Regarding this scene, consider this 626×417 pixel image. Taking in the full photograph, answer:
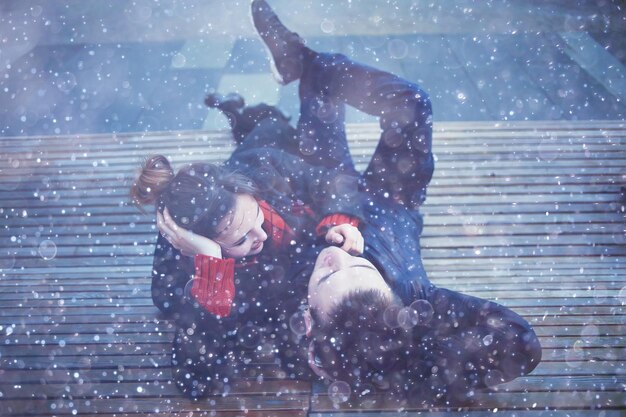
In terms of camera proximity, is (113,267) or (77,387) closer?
(77,387)

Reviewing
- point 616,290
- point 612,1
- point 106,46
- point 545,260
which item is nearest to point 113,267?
point 545,260

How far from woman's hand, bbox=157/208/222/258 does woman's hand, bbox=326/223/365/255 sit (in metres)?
0.47

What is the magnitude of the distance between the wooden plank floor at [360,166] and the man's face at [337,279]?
408 mm

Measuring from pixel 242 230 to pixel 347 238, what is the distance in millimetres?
433

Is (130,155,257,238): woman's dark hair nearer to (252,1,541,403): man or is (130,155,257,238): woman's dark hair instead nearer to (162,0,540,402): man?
(162,0,540,402): man

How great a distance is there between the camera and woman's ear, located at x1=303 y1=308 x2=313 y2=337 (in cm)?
229

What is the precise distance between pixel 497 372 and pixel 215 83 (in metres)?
4.04

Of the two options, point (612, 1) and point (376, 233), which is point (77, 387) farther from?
point (612, 1)

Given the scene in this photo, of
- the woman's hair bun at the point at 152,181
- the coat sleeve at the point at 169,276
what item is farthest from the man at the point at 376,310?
the woman's hair bun at the point at 152,181

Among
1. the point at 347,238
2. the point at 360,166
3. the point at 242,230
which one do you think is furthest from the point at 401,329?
the point at 360,166

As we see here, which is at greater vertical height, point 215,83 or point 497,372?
point 497,372

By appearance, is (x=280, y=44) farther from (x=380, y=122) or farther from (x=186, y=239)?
(x=186, y=239)

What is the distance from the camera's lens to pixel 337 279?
223 centimetres

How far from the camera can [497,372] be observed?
7.36ft
